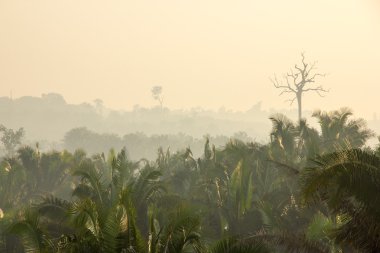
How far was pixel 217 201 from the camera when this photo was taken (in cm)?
1795

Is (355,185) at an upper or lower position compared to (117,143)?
upper

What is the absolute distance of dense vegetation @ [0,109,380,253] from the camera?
318 inches

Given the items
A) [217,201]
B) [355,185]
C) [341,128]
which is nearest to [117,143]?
[341,128]

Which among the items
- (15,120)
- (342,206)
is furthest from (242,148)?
(15,120)

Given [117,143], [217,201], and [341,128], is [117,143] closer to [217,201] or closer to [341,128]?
[341,128]

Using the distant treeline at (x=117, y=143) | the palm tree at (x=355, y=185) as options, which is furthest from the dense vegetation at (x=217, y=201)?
the distant treeline at (x=117, y=143)

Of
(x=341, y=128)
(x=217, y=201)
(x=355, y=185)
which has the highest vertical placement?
(x=341, y=128)

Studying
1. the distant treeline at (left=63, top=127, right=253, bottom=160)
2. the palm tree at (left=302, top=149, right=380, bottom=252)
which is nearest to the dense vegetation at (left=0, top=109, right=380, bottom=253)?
the palm tree at (left=302, top=149, right=380, bottom=252)

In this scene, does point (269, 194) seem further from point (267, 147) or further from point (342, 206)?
point (342, 206)

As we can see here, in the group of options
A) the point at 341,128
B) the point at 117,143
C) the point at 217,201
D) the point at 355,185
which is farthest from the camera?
the point at 117,143

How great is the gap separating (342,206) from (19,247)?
11748 mm

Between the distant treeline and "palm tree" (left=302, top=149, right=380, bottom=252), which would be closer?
"palm tree" (left=302, top=149, right=380, bottom=252)

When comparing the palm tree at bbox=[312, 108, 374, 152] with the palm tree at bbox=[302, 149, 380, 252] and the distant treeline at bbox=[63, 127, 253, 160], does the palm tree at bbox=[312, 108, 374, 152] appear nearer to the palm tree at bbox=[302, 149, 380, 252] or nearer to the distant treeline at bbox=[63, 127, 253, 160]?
the palm tree at bbox=[302, 149, 380, 252]

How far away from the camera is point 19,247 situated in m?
16.2
